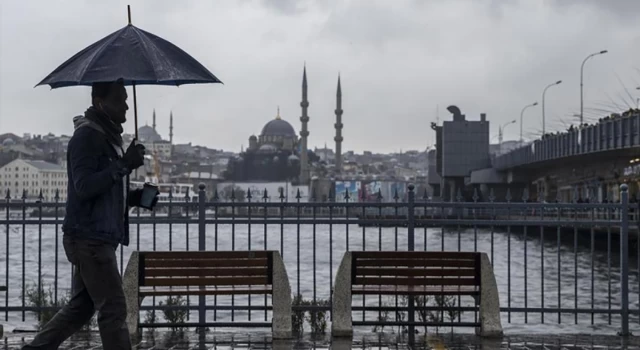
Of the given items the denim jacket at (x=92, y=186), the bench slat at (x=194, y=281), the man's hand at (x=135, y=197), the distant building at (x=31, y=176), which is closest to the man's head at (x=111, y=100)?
the denim jacket at (x=92, y=186)

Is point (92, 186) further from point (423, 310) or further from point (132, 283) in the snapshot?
point (423, 310)

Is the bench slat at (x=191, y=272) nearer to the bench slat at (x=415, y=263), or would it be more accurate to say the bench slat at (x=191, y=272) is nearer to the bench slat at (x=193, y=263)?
the bench slat at (x=193, y=263)

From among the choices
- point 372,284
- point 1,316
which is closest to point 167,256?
point 372,284

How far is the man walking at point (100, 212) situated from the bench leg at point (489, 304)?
4.17 m

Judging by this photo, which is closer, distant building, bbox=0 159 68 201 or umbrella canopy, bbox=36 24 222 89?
umbrella canopy, bbox=36 24 222 89

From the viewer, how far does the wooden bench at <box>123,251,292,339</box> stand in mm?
9211

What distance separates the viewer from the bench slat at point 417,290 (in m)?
9.32

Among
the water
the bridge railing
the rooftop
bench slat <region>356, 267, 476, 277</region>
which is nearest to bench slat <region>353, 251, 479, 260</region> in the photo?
bench slat <region>356, 267, 476, 277</region>

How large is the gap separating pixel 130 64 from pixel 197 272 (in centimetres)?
282

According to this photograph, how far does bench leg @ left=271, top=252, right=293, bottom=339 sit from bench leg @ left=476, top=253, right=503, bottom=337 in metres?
1.77

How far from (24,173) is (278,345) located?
161 m

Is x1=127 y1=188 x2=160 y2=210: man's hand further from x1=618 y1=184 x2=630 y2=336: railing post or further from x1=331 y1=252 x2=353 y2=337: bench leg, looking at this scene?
x1=618 y1=184 x2=630 y2=336: railing post

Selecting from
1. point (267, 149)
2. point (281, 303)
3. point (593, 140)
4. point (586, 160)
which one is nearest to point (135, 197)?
point (281, 303)

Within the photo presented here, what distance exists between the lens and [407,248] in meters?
13.6
